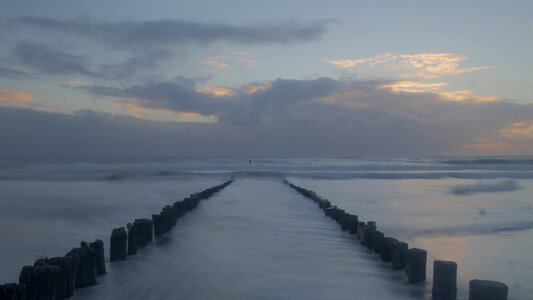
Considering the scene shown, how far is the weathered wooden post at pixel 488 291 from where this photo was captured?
4727 millimetres

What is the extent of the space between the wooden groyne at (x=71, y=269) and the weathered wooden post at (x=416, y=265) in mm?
3839

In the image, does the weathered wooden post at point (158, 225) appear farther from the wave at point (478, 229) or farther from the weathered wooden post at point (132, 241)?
the wave at point (478, 229)

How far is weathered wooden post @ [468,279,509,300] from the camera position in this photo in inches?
186

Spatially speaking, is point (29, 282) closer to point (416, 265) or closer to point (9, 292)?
point (9, 292)

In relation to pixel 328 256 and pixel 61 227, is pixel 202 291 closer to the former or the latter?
pixel 328 256

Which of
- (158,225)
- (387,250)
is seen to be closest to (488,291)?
(387,250)

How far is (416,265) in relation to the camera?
260 inches

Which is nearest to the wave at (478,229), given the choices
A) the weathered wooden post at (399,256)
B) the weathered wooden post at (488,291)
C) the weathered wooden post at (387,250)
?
the weathered wooden post at (387,250)

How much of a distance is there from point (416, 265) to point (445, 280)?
909 millimetres

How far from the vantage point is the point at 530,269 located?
25.9ft

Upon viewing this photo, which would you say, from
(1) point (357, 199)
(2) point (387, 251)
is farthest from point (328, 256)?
(1) point (357, 199)

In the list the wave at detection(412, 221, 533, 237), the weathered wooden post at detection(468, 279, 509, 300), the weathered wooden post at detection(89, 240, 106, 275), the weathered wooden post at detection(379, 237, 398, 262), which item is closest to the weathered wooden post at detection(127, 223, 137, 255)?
the weathered wooden post at detection(89, 240, 106, 275)

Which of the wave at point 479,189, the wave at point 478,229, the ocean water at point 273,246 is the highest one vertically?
the wave at point 479,189

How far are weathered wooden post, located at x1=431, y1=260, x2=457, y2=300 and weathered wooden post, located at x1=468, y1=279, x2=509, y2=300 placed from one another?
2.67 feet
